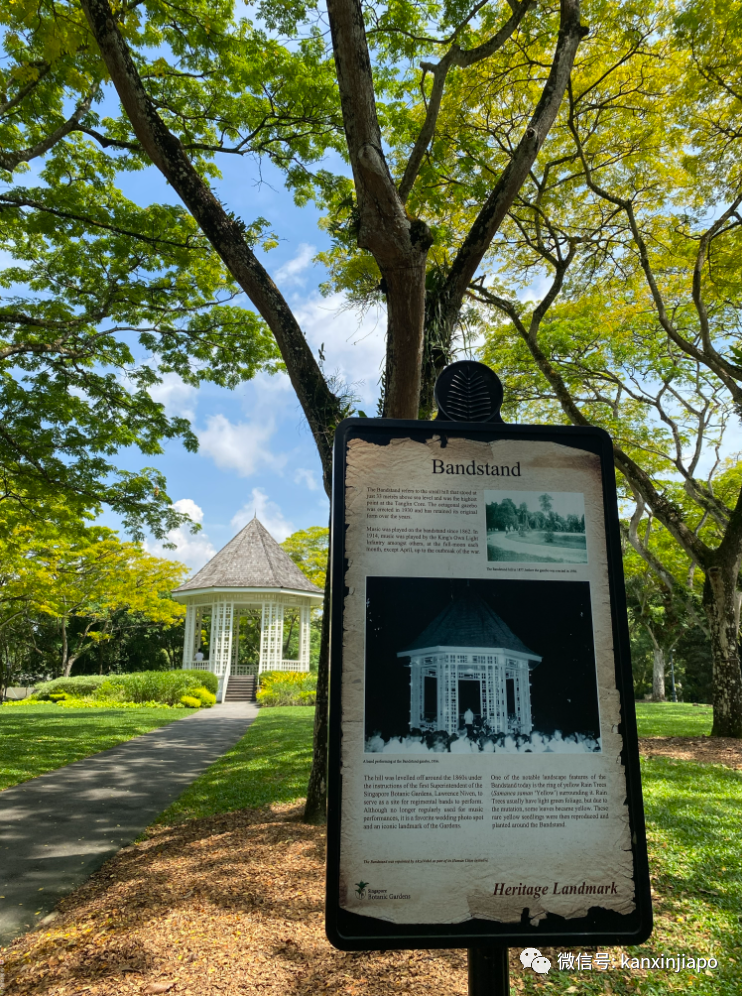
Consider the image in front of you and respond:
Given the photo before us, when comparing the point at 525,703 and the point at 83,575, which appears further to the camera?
the point at 83,575

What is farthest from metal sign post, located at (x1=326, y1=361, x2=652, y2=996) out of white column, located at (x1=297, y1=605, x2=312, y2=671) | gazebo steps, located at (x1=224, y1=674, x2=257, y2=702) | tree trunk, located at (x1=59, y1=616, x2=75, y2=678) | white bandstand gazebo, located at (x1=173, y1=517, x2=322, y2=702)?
tree trunk, located at (x1=59, y1=616, x2=75, y2=678)

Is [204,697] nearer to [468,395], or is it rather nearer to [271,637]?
[271,637]

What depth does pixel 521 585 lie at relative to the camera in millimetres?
1724

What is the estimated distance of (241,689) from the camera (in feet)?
79.2

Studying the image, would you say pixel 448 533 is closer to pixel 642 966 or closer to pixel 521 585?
pixel 521 585

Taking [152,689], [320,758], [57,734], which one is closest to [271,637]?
[152,689]

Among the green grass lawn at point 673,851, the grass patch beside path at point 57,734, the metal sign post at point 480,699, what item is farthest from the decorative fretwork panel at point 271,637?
the metal sign post at point 480,699

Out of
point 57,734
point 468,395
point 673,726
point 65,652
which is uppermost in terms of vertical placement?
point 468,395

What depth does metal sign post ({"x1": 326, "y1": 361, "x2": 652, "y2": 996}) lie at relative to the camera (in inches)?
60.2

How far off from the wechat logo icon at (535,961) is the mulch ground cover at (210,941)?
63mm

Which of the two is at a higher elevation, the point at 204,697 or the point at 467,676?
the point at 467,676

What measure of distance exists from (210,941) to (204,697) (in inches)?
744

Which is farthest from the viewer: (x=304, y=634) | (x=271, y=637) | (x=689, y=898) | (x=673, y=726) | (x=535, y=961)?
(x=304, y=634)

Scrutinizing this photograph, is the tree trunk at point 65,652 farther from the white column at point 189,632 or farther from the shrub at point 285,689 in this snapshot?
the shrub at point 285,689
